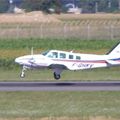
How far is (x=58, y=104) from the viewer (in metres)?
30.3

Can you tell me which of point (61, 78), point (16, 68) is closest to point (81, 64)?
point (61, 78)

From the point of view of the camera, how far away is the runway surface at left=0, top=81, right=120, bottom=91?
123 feet

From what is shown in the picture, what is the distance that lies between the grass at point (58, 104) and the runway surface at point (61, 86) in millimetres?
2321

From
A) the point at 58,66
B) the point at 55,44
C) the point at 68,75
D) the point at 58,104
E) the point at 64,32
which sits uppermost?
the point at 58,104

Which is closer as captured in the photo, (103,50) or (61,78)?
(61,78)

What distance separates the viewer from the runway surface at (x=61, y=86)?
37344 millimetres

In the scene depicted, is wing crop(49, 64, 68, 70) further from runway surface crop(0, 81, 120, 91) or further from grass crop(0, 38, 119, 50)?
grass crop(0, 38, 119, 50)

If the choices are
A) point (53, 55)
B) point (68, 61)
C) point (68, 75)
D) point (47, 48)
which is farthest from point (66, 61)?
point (47, 48)

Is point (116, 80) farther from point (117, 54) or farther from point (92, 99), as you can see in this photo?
point (92, 99)

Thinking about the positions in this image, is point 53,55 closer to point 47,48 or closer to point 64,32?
point 47,48

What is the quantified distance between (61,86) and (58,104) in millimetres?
9103

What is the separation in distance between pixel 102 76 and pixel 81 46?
20.7 metres

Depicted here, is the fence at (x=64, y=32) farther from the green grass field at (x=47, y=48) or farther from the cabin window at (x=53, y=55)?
the cabin window at (x=53, y=55)

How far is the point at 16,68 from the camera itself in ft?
187
